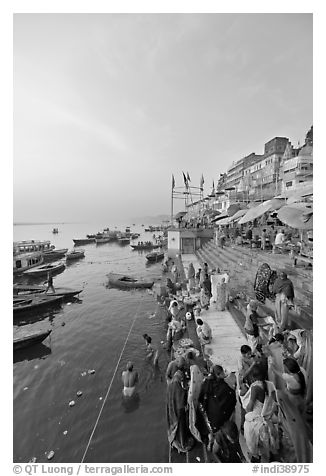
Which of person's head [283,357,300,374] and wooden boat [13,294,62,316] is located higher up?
person's head [283,357,300,374]

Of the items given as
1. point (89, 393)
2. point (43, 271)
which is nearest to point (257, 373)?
point (89, 393)

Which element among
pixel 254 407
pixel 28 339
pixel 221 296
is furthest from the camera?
pixel 28 339

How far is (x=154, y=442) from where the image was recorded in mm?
5320

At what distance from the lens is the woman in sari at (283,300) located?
5734mm

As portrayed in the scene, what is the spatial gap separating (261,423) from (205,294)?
24.1 feet

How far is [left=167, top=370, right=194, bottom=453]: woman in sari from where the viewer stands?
427cm

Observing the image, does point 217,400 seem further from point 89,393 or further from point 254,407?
point 89,393

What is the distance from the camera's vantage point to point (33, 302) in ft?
52.3

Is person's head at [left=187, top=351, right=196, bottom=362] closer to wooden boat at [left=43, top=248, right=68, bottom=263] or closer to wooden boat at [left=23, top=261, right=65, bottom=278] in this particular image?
wooden boat at [left=23, top=261, right=65, bottom=278]

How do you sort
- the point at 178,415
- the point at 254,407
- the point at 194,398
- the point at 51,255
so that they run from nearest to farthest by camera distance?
the point at 254,407
the point at 194,398
the point at 178,415
the point at 51,255

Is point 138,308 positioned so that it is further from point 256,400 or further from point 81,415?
point 256,400

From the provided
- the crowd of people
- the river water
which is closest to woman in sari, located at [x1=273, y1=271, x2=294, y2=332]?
the crowd of people

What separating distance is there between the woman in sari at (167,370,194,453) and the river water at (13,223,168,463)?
948 mm

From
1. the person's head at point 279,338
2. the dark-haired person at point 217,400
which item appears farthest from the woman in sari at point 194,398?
the person's head at point 279,338
